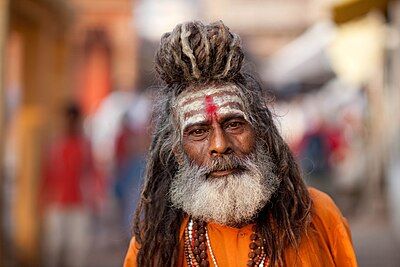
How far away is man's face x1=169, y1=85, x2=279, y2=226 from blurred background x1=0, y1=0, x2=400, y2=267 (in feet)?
1.11

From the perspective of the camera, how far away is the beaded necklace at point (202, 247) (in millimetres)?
3299

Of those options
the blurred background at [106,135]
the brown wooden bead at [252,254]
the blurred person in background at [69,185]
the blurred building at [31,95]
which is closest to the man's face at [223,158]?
the brown wooden bead at [252,254]

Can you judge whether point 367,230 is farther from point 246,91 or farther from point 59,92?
point 246,91

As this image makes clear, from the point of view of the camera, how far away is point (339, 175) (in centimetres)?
1639

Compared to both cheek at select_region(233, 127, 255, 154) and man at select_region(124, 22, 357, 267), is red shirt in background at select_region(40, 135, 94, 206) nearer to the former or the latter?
man at select_region(124, 22, 357, 267)

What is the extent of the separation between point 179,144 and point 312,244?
604 mm

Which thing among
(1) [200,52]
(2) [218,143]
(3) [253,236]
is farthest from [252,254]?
(1) [200,52]

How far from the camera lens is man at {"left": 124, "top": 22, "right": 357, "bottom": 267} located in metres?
3.28

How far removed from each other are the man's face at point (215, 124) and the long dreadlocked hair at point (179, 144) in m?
0.05

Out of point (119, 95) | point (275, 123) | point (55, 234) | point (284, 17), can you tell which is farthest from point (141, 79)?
point (275, 123)

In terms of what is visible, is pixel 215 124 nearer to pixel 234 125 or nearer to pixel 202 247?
pixel 234 125

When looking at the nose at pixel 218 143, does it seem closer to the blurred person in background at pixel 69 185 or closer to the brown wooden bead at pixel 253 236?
the brown wooden bead at pixel 253 236

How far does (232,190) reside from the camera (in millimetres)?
3291

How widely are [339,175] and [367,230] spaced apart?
3547 mm
